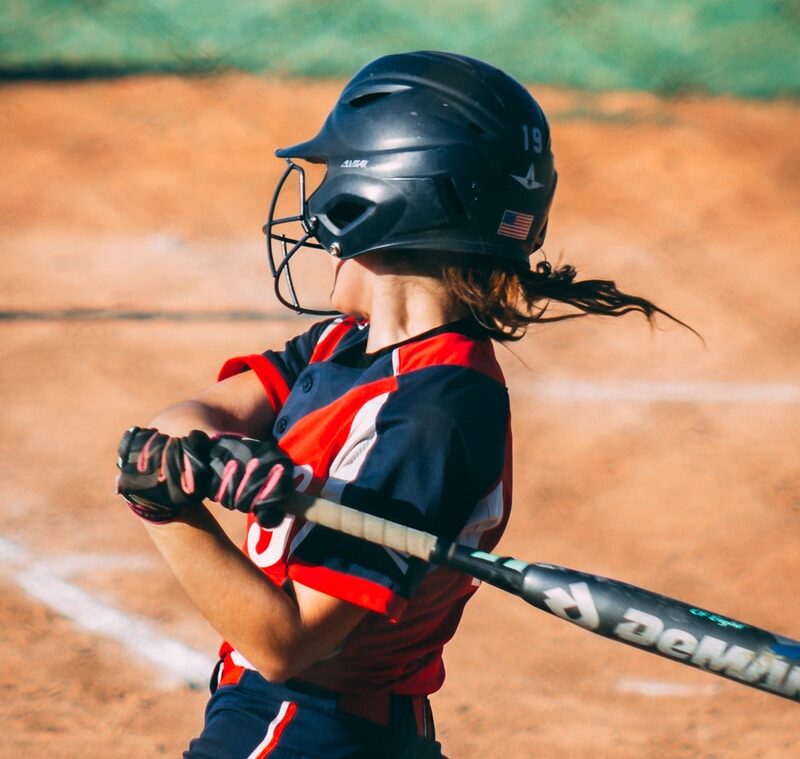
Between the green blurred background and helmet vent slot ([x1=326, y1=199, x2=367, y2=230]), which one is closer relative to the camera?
helmet vent slot ([x1=326, y1=199, x2=367, y2=230])

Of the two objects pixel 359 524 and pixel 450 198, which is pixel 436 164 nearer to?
pixel 450 198

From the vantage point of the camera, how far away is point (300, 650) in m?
1.52

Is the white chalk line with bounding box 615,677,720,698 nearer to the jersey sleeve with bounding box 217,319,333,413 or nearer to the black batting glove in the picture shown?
the jersey sleeve with bounding box 217,319,333,413

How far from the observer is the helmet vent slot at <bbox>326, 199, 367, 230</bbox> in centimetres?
181

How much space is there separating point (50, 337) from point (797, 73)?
186 inches

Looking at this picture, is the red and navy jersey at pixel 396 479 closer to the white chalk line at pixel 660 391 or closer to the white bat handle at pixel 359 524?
the white bat handle at pixel 359 524

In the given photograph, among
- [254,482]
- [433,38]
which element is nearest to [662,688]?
[254,482]

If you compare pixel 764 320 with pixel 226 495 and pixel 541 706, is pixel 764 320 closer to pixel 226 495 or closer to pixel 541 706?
pixel 541 706

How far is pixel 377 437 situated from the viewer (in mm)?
1552

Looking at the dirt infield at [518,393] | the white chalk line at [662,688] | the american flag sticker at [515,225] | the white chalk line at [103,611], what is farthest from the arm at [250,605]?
the white chalk line at [662,688]

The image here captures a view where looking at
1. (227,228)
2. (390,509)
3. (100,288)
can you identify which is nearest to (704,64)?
(227,228)

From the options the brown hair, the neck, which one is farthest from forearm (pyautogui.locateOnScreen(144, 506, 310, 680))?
the brown hair

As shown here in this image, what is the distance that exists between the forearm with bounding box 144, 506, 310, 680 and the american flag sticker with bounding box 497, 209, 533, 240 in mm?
629

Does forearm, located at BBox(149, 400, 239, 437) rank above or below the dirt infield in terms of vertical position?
below
